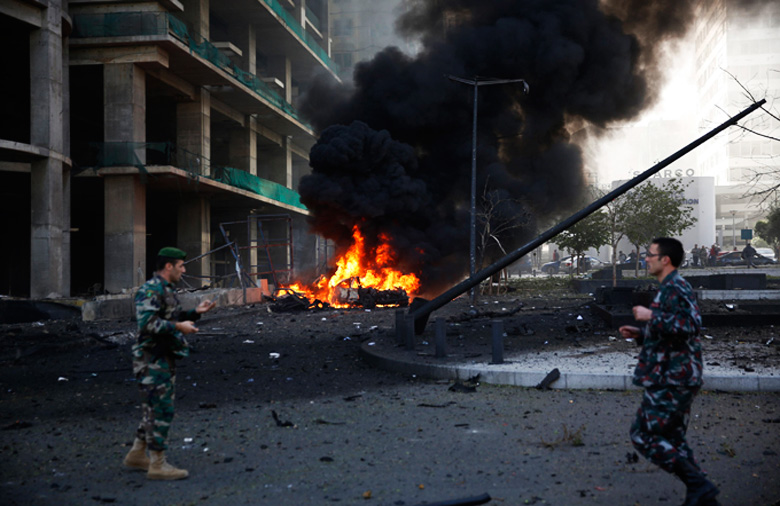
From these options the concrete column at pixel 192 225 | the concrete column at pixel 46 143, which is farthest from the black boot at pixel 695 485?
the concrete column at pixel 192 225

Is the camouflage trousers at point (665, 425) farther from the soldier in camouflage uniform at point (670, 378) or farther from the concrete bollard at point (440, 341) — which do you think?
the concrete bollard at point (440, 341)

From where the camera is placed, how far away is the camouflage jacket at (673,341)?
3545 mm

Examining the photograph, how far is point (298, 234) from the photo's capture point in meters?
40.4

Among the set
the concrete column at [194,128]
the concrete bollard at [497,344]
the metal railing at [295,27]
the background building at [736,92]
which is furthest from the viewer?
the background building at [736,92]

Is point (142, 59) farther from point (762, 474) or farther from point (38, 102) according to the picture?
point (762, 474)

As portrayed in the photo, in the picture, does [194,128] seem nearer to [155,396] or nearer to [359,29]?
[155,396]

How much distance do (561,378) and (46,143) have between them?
711 inches

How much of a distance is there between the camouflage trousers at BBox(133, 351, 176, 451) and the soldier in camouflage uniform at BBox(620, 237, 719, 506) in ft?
9.51

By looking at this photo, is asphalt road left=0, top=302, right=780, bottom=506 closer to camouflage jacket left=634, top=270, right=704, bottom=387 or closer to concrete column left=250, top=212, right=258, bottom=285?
camouflage jacket left=634, top=270, right=704, bottom=387

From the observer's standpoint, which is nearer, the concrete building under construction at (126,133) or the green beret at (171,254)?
the green beret at (171,254)

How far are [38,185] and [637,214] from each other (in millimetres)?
24702

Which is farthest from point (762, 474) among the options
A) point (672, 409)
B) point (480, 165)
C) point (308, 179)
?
point (480, 165)

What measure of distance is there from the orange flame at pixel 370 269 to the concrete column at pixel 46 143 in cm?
747

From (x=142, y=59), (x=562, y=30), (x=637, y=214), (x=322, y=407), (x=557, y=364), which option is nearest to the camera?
(x=322, y=407)
